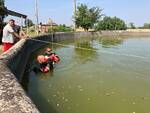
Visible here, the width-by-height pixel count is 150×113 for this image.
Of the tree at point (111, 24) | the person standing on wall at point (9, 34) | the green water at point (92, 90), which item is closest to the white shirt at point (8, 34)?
the person standing on wall at point (9, 34)

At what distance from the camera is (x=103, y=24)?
78.2 metres

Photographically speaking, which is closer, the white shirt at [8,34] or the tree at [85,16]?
the white shirt at [8,34]

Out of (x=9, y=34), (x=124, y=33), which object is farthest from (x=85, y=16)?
(x=9, y=34)

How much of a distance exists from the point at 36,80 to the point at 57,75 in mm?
1420

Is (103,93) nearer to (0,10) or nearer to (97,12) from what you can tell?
(0,10)

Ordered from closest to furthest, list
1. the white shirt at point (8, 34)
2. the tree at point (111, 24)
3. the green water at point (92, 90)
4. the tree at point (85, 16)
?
the green water at point (92, 90), the white shirt at point (8, 34), the tree at point (85, 16), the tree at point (111, 24)

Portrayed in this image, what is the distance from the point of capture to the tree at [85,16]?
63781 mm

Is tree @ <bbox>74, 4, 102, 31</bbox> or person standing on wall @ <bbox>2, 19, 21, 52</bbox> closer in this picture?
person standing on wall @ <bbox>2, 19, 21, 52</bbox>

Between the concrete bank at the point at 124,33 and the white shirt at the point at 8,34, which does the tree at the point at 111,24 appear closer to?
the concrete bank at the point at 124,33

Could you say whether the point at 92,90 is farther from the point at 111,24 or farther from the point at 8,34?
the point at 111,24

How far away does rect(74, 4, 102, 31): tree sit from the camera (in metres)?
63.8

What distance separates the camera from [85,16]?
64000mm

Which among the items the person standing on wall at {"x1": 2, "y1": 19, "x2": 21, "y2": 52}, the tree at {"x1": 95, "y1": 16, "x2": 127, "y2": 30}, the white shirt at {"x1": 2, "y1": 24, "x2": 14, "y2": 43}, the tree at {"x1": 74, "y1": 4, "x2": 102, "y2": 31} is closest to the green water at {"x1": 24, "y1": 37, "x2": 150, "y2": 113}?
the person standing on wall at {"x1": 2, "y1": 19, "x2": 21, "y2": 52}

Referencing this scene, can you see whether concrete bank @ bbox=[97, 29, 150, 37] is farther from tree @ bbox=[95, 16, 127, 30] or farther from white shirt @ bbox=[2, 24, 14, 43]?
white shirt @ bbox=[2, 24, 14, 43]
